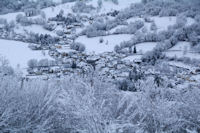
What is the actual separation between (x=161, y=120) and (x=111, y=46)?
2005 centimetres

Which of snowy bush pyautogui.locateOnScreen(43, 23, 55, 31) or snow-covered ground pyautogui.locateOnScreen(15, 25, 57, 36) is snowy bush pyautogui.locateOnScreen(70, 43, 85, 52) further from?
snowy bush pyautogui.locateOnScreen(43, 23, 55, 31)

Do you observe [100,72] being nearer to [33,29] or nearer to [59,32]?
[59,32]

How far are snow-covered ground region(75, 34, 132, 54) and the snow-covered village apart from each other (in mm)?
115

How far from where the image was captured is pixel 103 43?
2338 centimetres

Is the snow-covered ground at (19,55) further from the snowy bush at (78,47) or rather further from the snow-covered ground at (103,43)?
the snow-covered ground at (103,43)

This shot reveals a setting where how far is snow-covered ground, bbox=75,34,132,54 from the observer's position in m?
21.2

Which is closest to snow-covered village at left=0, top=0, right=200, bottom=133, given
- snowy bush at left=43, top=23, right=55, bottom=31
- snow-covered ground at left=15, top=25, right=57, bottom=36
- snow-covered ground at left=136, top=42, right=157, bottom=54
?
snowy bush at left=43, top=23, right=55, bottom=31

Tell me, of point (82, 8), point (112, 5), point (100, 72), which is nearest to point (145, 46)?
point (100, 72)

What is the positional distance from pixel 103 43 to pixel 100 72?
18080 millimetres

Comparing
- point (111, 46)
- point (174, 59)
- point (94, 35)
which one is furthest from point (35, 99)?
point (94, 35)

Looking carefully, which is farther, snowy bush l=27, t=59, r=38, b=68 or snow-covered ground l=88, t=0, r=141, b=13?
snow-covered ground l=88, t=0, r=141, b=13

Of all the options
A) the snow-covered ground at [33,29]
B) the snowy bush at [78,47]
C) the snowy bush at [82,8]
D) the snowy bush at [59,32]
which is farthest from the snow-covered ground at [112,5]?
the snowy bush at [78,47]

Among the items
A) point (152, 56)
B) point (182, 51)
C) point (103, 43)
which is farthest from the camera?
point (103, 43)

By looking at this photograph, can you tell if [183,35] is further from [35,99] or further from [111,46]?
[35,99]
